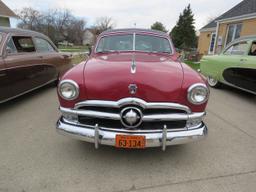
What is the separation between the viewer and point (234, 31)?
14.2 meters

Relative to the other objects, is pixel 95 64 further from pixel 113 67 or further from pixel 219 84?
pixel 219 84

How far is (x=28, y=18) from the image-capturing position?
46.0m

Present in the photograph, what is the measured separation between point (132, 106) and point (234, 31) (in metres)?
14.8

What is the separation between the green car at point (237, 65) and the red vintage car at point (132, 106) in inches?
128

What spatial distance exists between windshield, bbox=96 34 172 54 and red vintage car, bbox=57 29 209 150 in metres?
1.33

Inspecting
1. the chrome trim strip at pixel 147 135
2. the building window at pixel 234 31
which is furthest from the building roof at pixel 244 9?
the chrome trim strip at pixel 147 135

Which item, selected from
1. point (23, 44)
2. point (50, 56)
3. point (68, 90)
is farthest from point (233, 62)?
point (23, 44)

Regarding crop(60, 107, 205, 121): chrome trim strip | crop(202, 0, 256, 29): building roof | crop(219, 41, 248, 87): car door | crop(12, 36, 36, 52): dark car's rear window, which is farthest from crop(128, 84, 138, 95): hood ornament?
crop(202, 0, 256, 29): building roof

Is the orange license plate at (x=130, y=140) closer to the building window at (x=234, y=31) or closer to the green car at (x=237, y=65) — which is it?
the green car at (x=237, y=65)

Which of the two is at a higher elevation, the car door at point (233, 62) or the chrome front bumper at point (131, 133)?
the car door at point (233, 62)

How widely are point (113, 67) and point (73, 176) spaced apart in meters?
1.36

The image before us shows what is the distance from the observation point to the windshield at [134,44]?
12.3ft

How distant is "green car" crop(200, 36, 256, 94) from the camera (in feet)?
16.2

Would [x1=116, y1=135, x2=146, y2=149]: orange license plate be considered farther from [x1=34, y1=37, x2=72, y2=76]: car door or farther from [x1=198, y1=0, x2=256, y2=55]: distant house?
[x1=198, y1=0, x2=256, y2=55]: distant house
